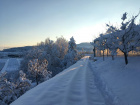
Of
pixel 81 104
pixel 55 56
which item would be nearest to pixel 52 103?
pixel 81 104

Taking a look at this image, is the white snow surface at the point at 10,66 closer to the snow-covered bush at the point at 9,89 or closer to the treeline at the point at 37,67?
the treeline at the point at 37,67

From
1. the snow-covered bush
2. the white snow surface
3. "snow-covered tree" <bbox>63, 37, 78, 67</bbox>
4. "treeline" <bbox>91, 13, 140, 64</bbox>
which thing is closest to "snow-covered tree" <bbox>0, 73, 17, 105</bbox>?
the snow-covered bush

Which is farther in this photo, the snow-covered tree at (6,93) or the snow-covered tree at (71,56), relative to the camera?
the snow-covered tree at (71,56)

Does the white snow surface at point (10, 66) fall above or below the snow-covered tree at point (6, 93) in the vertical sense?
below

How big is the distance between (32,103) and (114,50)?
9599 mm

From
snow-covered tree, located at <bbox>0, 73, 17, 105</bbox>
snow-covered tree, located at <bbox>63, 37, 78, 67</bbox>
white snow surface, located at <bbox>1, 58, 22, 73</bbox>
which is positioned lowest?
white snow surface, located at <bbox>1, 58, 22, 73</bbox>

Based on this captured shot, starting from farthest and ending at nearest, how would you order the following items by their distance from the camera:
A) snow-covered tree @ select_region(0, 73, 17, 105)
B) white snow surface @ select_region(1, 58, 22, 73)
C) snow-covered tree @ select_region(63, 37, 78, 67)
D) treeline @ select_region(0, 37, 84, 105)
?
1. white snow surface @ select_region(1, 58, 22, 73)
2. snow-covered tree @ select_region(63, 37, 78, 67)
3. treeline @ select_region(0, 37, 84, 105)
4. snow-covered tree @ select_region(0, 73, 17, 105)

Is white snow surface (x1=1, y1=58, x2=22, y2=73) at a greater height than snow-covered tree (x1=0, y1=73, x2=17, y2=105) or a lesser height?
lesser

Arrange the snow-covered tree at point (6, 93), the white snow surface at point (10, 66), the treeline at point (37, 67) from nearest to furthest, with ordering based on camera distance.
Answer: the snow-covered tree at point (6, 93) → the treeline at point (37, 67) → the white snow surface at point (10, 66)

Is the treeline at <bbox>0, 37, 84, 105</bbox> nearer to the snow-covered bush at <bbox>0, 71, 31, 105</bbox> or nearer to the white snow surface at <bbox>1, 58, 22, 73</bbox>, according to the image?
the snow-covered bush at <bbox>0, 71, 31, 105</bbox>

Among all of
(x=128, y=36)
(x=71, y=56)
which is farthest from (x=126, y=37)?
(x=71, y=56)

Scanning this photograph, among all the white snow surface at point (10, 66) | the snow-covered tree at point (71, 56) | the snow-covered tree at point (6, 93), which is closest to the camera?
the snow-covered tree at point (6, 93)

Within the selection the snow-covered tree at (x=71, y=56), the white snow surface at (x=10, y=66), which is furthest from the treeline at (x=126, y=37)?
the white snow surface at (x=10, y=66)

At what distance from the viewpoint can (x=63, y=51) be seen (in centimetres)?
4369
